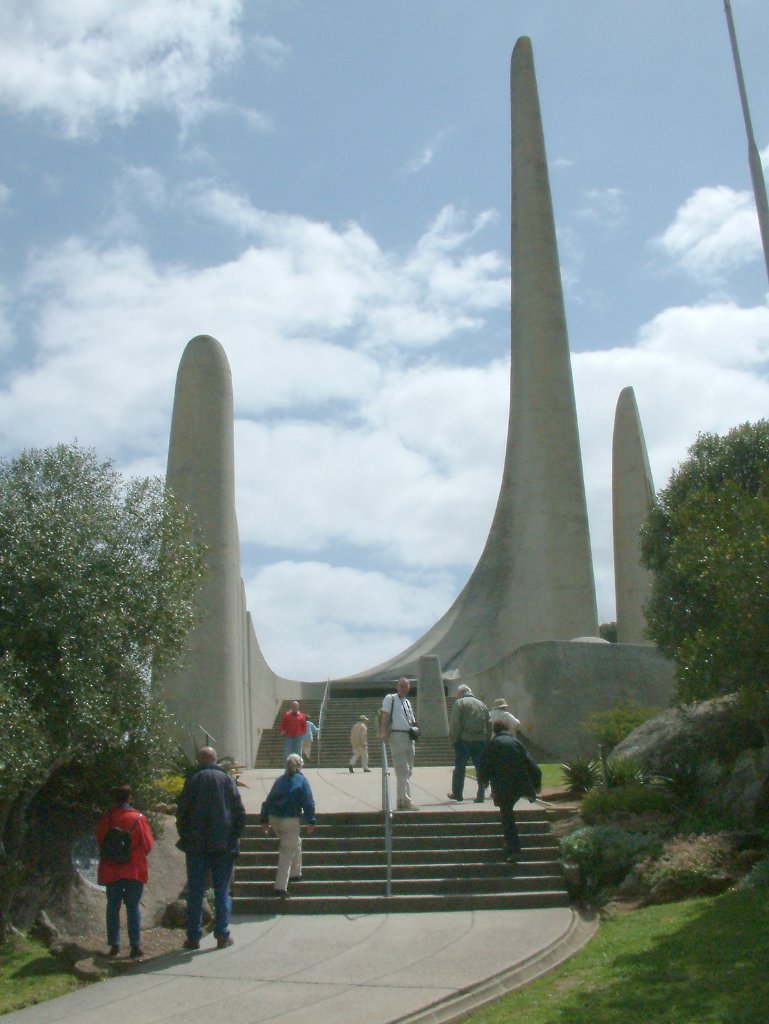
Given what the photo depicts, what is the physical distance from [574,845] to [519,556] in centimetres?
2007

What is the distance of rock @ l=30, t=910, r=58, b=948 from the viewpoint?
7594mm

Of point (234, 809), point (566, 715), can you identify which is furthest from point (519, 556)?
point (234, 809)

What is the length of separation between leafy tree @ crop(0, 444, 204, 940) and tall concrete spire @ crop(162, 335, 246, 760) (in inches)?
248

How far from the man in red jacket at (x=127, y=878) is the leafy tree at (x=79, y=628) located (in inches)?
29.0

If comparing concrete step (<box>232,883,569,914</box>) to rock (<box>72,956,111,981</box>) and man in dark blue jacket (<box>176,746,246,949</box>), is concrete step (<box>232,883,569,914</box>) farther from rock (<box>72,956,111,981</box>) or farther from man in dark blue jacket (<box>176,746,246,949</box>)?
rock (<box>72,956,111,981</box>)

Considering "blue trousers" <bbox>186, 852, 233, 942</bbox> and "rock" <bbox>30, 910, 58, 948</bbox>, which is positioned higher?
"blue trousers" <bbox>186, 852, 233, 942</bbox>

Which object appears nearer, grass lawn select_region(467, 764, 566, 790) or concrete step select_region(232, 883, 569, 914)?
concrete step select_region(232, 883, 569, 914)

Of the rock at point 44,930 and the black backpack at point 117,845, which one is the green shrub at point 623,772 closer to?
the black backpack at point 117,845

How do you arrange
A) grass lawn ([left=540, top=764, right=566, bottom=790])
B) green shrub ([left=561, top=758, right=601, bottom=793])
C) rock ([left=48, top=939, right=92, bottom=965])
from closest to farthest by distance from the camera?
rock ([left=48, top=939, right=92, bottom=965]) → green shrub ([left=561, top=758, right=601, bottom=793]) → grass lawn ([left=540, top=764, right=566, bottom=790])

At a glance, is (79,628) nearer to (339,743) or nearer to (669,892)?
(669,892)

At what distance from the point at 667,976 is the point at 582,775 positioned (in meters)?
5.91

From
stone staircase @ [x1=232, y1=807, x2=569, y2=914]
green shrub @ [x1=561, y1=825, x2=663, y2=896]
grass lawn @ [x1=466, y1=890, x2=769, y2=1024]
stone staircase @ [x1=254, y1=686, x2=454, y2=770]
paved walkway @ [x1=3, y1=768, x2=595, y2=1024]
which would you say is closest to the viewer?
grass lawn @ [x1=466, y1=890, x2=769, y2=1024]

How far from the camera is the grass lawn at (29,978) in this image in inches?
245

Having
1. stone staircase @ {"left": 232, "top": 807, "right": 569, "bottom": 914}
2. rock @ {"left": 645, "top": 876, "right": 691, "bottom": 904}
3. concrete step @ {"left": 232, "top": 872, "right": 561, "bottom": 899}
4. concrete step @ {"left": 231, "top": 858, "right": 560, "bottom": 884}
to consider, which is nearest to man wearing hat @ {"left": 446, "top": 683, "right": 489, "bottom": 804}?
stone staircase @ {"left": 232, "top": 807, "right": 569, "bottom": 914}
